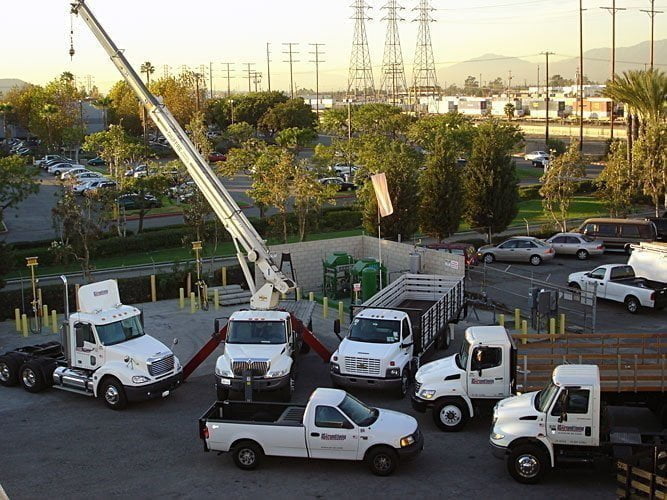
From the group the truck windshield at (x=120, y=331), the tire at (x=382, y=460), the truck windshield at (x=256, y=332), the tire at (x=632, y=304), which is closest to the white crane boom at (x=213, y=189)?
the truck windshield at (x=256, y=332)

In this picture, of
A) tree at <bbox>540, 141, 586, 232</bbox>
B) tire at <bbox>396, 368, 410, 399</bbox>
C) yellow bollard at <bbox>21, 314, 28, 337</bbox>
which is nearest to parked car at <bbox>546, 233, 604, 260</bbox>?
tree at <bbox>540, 141, 586, 232</bbox>

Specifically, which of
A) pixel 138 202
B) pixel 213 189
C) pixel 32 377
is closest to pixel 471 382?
pixel 213 189

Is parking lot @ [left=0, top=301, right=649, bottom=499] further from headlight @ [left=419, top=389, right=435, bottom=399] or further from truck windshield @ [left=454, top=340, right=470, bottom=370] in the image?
truck windshield @ [left=454, top=340, right=470, bottom=370]

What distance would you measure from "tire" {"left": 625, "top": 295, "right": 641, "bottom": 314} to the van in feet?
34.0

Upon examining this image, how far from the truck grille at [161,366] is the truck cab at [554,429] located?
28.1 ft

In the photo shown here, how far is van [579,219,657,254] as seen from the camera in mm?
40125

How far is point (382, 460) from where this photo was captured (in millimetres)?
16156

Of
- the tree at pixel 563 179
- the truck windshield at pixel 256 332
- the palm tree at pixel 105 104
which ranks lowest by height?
the truck windshield at pixel 256 332

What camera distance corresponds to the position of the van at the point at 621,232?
1580 inches

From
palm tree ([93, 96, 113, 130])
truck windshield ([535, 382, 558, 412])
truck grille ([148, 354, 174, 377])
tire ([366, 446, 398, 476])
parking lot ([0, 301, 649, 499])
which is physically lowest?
parking lot ([0, 301, 649, 499])

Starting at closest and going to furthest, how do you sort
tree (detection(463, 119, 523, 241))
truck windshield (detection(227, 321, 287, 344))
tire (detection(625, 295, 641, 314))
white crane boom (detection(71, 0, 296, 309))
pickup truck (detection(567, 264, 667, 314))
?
truck windshield (detection(227, 321, 287, 344)), white crane boom (detection(71, 0, 296, 309)), pickup truck (detection(567, 264, 667, 314)), tire (detection(625, 295, 641, 314)), tree (detection(463, 119, 523, 241))

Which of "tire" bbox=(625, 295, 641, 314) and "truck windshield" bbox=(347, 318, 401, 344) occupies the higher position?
"truck windshield" bbox=(347, 318, 401, 344)

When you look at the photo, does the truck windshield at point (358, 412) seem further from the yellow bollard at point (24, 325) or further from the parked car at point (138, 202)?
the parked car at point (138, 202)

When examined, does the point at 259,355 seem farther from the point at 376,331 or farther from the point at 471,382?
the point at 471,382
